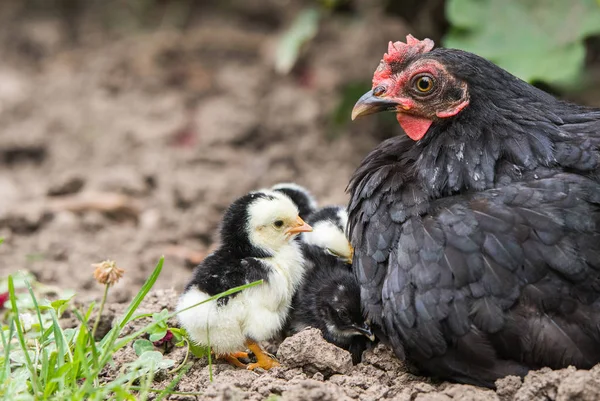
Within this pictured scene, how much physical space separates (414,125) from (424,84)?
0.64 feet

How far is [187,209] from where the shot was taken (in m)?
5.95

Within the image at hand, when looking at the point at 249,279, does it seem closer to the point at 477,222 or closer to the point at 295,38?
the point at 477,222

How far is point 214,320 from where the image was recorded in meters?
3.35

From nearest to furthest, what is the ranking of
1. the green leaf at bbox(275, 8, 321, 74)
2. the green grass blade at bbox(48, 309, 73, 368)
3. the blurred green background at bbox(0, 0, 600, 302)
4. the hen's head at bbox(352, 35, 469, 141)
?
the green grass blade at bbox(48, 309, 73, 368), the hen's head at bbox(352, 35, 469, 141), the blurred green background at bbox(0, 0, 600, 302), the green leaf at bbox(275, 8, 321, 74)

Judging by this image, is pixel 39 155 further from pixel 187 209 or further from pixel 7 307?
pixel 7 307

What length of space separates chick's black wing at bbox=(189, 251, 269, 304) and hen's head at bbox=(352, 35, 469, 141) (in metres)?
0.82

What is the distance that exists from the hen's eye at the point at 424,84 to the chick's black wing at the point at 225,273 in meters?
1.04

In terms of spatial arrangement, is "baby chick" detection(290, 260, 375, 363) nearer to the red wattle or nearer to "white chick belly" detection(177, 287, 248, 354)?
"white chick belly" detection(177, 287, 248, 354)

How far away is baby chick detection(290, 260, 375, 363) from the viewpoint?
140 inches

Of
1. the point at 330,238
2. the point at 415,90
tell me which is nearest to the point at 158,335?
the point at 330,238

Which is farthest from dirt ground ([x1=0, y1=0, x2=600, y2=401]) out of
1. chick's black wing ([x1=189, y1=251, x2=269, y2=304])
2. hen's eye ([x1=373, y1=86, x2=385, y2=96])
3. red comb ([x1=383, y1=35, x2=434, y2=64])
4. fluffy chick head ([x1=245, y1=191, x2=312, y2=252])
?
red comb ([x1=383, y1=35, x2=434, y2=64])

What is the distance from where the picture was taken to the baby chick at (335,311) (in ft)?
11.7

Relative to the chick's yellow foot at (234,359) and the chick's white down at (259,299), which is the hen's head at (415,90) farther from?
the chick's yellow foot at (234,359)

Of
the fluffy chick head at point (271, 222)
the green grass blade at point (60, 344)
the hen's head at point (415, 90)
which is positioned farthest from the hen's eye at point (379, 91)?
the green grass blade at point (60, 344)
